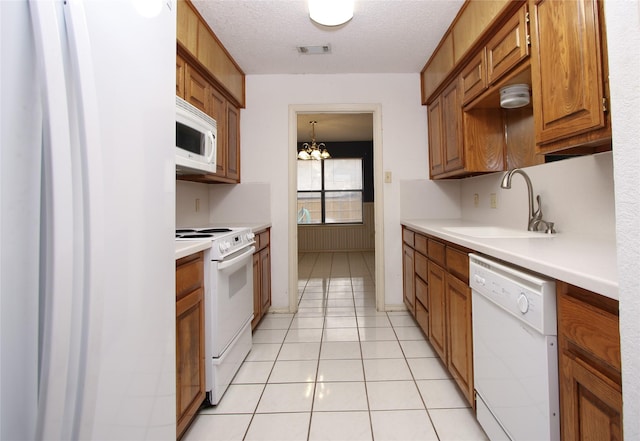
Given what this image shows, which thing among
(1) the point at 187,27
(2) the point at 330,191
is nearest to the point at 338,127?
(2) the point at 330,191

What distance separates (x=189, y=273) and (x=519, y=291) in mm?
1231

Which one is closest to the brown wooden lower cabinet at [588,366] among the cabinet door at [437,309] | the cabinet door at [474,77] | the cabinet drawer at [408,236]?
the cabinet door at [437,309]

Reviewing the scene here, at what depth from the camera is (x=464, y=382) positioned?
56.1 inches

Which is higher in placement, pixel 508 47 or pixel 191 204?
pixel 508 47

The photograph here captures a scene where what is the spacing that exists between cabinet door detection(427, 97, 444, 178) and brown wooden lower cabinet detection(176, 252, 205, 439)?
215 cm

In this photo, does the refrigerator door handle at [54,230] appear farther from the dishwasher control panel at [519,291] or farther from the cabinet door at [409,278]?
the cabinet door at [409,278]

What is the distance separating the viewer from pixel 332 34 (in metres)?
2.29

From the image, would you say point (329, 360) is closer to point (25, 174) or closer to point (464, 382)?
point (464, 382)

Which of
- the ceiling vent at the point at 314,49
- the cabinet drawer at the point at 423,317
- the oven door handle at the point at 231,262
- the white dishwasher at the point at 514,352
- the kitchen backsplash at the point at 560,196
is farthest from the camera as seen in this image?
the ceiling vent at the point at 314,49

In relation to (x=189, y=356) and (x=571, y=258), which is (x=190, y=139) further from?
(x=571, y=258)

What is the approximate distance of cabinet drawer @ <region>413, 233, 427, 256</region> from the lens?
6.97ft

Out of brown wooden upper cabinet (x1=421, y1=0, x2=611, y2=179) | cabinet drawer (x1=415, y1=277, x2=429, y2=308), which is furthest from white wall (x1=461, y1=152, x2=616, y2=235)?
cabinet drawer (x1=415, y1=277, x2=429, y2=308)

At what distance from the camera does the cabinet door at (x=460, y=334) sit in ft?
4.46

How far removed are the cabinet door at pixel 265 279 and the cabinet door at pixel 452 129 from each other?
1.74 metres
